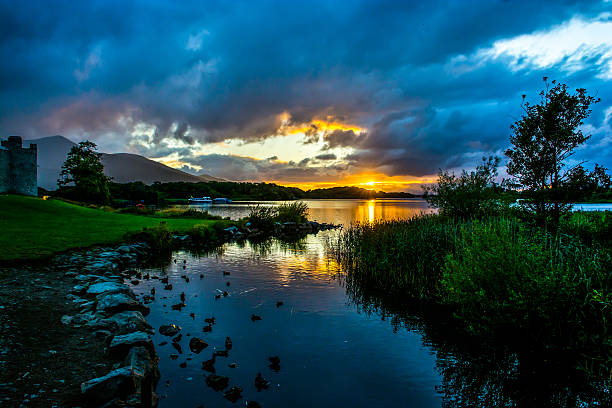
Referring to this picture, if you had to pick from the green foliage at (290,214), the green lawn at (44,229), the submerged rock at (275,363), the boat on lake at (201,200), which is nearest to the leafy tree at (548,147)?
the submerged rock at (275,363)

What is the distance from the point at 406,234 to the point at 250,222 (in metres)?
28.2

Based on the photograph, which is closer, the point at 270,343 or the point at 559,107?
the point at 270,343

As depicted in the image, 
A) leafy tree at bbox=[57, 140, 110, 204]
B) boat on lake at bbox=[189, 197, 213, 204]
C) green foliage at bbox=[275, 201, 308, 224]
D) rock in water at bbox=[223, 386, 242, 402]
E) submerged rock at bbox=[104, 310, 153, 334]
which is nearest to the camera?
rock in water at bbox=[223, 386, 242, 402]

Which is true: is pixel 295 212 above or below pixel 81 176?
below

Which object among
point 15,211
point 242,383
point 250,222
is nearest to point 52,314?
point 242,383

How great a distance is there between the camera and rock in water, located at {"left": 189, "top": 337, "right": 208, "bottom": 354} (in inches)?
353

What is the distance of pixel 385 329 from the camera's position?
36.9ft

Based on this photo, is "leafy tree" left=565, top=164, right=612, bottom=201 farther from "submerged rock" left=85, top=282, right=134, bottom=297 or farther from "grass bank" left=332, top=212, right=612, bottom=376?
"submerged rock" left=85, top=282, right=134, bottom=297

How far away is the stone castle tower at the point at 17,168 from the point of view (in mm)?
44312

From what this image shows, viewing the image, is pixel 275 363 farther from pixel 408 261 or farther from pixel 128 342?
pixel 408 261

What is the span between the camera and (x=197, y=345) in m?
9.12

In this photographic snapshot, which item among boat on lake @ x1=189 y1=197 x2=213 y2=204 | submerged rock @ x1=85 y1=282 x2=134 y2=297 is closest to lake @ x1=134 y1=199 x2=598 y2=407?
submerged rock @ x1=85 y1=282 x2=134 y2=297

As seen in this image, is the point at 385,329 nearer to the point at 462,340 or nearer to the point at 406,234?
the point at 462,340

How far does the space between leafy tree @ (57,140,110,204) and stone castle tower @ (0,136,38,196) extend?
44.5ft
